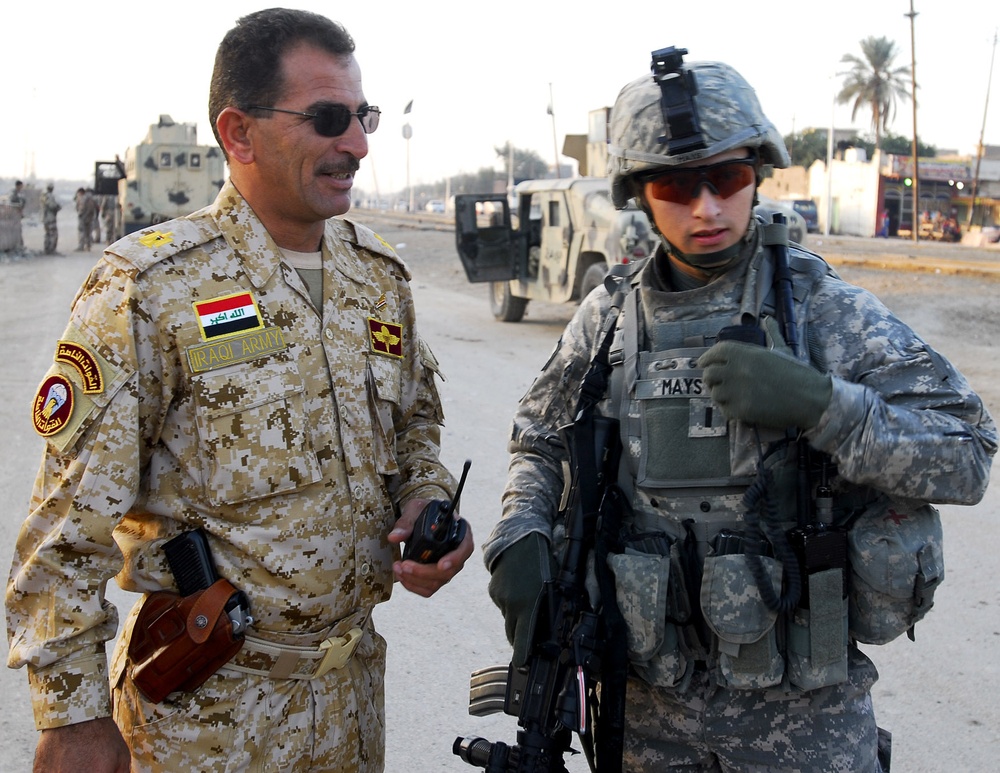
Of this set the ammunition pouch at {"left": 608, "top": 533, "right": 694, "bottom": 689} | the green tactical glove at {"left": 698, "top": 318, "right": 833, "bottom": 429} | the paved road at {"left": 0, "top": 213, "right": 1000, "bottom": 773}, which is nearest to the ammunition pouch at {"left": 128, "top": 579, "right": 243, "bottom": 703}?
the ammunition pouch at {"left": 608, "top": 533, "right": 694, "bottom": 689}

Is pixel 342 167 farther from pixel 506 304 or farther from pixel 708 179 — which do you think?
pixel 506 304

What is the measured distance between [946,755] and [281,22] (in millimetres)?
2944

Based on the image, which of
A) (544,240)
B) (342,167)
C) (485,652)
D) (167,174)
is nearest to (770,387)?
(342,167)

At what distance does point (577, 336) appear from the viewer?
2471 mm

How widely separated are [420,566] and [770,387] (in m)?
0.78

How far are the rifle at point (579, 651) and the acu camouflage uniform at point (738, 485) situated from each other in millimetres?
45

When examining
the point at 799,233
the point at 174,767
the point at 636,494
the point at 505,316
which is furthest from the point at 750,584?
the point at 505,316

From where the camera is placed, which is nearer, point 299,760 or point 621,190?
point 299,760

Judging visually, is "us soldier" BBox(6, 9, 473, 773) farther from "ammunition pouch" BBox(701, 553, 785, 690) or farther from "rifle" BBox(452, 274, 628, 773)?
"ammunition pouch" BBox(701, 553, 785, 690)

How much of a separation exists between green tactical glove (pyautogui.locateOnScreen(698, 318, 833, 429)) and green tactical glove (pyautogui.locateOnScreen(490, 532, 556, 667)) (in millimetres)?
542

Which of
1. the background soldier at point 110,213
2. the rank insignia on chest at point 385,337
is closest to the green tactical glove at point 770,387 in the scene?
the rank insignia on chest at point 385,337

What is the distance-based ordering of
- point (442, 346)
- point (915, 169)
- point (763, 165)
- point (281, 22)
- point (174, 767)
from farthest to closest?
point (915, 169) → point (442, 346) → point (763, 165) → point (281, 22) → point (174, 767)

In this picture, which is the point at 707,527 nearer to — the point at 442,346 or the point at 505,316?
the point at 442,346

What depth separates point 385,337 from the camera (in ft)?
7.67
